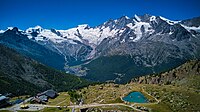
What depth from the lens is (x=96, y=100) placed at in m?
197

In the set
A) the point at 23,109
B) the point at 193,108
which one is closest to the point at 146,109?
the point at 193,108

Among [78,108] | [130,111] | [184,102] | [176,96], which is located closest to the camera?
[130,111]

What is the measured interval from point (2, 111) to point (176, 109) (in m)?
107

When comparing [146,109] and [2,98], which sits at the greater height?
[2,98]

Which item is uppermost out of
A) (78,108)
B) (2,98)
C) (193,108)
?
(2,98)

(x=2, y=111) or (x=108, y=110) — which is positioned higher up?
(x=2, y=111)

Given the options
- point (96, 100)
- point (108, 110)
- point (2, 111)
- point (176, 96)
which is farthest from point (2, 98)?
point (176, 96)

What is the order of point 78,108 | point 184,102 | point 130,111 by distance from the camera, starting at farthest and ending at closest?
point 184,102, point 78,108, point 130,111

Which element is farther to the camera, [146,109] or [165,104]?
[165,104]

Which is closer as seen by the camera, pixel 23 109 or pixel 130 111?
pixel 130 111

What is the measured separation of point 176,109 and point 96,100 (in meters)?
55.0

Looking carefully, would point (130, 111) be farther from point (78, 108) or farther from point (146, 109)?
point (78, 108)

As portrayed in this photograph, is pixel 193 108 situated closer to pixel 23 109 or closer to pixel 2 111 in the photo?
pixel 23 109

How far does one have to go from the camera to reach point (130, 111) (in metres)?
157
